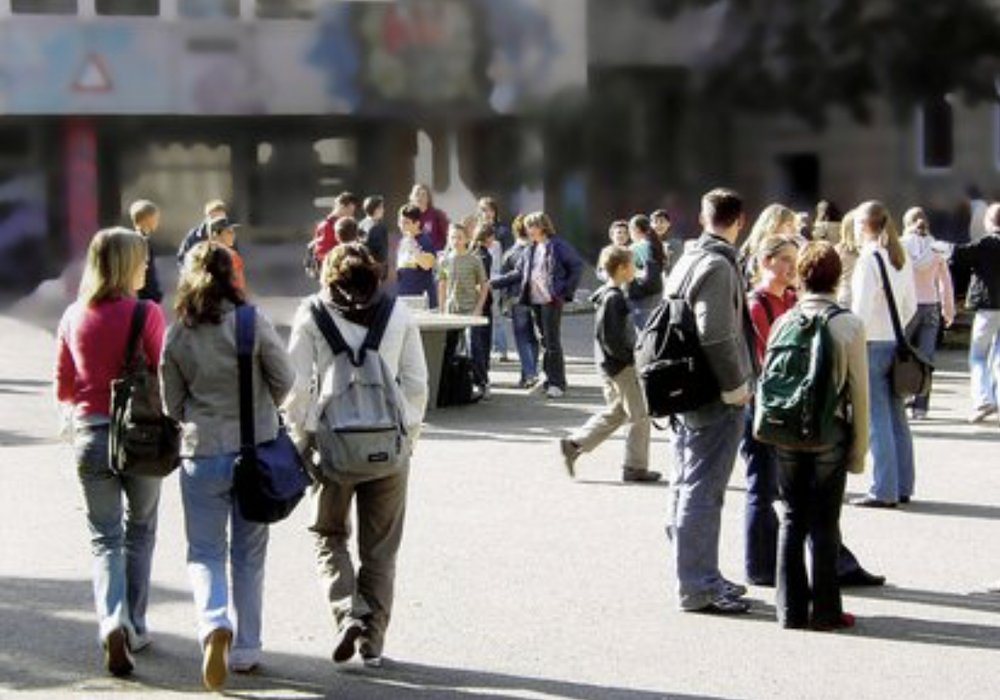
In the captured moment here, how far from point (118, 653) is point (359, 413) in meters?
1.25

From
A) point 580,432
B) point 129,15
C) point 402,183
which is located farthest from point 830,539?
point 129,15

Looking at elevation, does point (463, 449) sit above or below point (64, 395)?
below

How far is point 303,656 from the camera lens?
761cm

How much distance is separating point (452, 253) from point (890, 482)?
697 centimetres

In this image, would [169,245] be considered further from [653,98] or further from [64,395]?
[64,395]

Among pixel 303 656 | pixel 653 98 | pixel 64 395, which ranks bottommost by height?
pixel 303 656

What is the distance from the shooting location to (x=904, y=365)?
1065cm

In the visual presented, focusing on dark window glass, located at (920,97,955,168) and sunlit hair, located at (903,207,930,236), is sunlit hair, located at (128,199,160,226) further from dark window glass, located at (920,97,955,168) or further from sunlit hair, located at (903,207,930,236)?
dark window glass, located at (920,97,955,168)

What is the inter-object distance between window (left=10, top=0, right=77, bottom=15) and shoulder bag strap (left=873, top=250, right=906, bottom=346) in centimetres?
1761

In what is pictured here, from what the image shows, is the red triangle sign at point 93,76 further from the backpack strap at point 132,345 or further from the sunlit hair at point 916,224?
the backpack strap at point 132,345

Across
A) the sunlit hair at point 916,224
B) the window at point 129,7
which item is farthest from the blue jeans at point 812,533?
the window at point 129,7

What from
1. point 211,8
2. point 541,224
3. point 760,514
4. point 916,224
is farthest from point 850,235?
point 211,8

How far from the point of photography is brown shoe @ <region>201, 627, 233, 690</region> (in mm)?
6871

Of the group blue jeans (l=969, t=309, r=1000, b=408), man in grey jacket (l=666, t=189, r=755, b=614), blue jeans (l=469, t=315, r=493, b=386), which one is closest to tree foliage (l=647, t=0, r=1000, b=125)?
blue jeans (l=469, t=315, r=493, b=386)
